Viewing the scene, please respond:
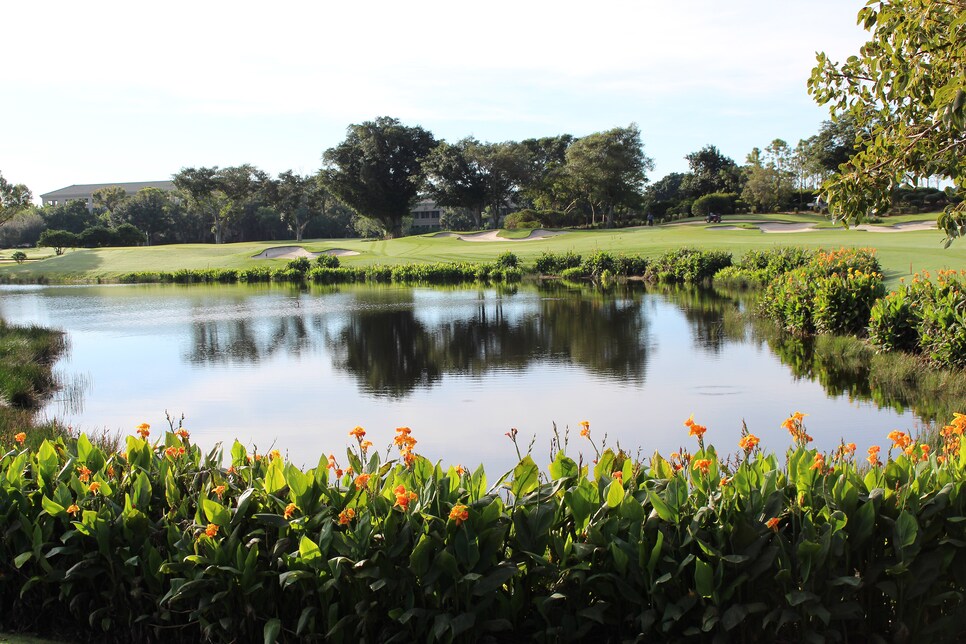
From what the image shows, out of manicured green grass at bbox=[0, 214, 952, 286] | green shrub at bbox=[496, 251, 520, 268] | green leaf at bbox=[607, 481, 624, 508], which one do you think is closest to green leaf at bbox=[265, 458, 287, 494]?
green leaf at bbox=[607, 481, 624, 508]

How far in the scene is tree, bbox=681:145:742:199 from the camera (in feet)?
235

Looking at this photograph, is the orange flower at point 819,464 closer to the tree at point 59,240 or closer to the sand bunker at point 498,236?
the sand bunker at point 498,236

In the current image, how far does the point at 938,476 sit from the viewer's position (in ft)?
13.1

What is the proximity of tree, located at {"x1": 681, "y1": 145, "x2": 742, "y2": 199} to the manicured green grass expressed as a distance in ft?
49.3

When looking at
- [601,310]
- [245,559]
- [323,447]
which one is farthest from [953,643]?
[601,310]

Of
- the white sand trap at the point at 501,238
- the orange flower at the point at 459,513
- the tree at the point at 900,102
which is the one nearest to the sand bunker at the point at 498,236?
the white sand trap at the point at 501,238

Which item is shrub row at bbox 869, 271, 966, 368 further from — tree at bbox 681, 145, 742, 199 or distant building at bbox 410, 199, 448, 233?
distant building at bbox 410, 199, 448, 233

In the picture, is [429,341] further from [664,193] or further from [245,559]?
[664,193]

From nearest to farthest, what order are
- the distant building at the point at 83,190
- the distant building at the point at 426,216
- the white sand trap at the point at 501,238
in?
1. the white sand trap at the point at 501,238
2. the distant building at the point at 426,216
3. the distant building at the point at 83,190

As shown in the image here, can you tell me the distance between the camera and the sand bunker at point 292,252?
5028 centimetres

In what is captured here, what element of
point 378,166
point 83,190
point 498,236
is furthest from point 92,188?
point 498,236

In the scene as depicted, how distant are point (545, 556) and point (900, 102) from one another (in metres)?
5.08

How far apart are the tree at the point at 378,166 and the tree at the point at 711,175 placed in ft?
78.9

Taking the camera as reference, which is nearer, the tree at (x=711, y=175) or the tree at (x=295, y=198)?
the tree at (x=711, y=175)
